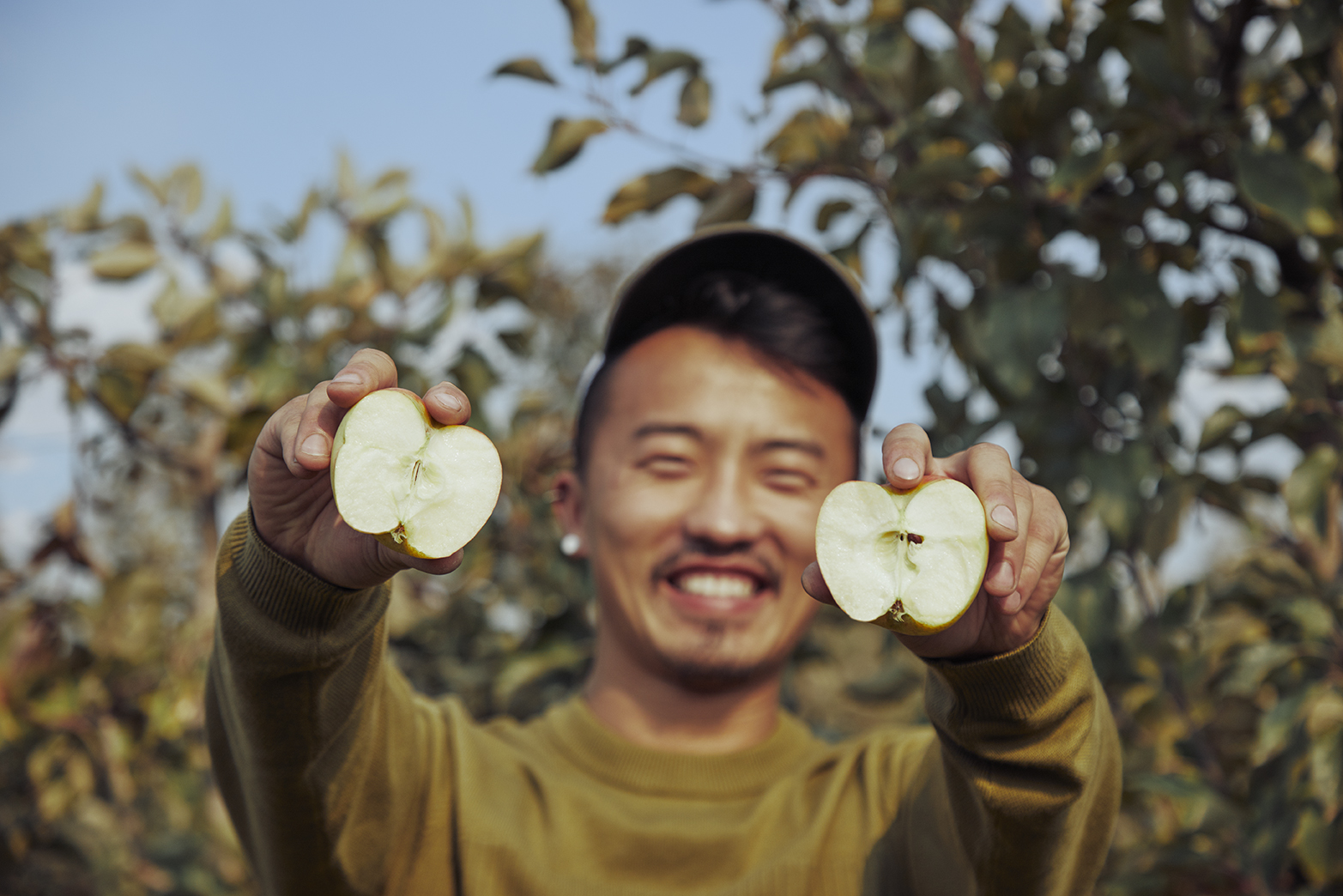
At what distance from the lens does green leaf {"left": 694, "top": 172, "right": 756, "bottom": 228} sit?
1619mm

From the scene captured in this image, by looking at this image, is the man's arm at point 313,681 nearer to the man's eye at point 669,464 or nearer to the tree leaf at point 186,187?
the man's eye at point 669,464

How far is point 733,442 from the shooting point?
1.33 m

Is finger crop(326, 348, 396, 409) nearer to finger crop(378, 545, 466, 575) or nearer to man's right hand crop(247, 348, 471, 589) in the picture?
man's right hand crop(247, 348, 471, 589)

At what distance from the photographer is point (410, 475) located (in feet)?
2.39

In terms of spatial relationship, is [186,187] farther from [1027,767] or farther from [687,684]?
[1027,767]

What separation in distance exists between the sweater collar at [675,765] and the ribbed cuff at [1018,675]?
591 mm

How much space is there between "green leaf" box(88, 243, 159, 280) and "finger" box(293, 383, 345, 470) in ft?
6.17

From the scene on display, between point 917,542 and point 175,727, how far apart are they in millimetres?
2449

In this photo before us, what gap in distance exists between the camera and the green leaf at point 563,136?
1649 mm

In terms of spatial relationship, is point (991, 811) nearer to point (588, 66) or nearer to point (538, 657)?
point (588, 66)

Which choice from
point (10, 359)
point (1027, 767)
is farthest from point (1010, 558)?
point (10, 359)

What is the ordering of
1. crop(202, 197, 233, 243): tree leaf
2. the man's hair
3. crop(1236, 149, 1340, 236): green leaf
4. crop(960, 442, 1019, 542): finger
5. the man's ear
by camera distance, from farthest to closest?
crop(202, 197, 233, 243): tree leaf → the man's ear → the man's hair → crop(1236, 149, 1340, 236): green leaf → crop(960, 442, 1019, 542): finger

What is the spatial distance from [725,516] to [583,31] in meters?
0.86

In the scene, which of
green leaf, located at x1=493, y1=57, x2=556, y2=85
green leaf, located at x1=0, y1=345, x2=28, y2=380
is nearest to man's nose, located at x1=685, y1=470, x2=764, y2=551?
green leaf, located at x1=493, y1=57, x2=556, y2=85
